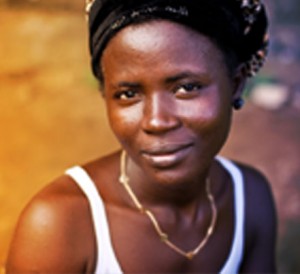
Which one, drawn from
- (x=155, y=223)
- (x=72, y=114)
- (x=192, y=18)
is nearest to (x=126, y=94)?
(x=192, y=18)

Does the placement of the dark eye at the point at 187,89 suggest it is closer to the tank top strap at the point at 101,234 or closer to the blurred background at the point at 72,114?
the tank top strap at the point at 101,234

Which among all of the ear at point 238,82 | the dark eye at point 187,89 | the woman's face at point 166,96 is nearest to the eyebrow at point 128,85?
the woman's face at point 166,96

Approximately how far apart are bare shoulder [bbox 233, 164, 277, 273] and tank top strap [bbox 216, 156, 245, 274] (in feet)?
0.07

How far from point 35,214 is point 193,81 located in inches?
22.7

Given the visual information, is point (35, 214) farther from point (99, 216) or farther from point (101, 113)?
point (101, 113)

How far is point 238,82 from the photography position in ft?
6.35

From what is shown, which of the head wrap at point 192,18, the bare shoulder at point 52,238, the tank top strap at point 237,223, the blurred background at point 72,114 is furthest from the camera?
the blurred background at point 72,114

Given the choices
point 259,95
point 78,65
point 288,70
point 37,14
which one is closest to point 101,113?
point 78,65

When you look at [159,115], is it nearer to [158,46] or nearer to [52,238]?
[158,46]

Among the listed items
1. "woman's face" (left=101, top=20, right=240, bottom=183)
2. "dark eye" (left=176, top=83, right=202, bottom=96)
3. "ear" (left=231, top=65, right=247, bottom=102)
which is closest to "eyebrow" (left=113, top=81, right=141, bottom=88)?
"woman's face" (left=101, top=20, right=240, bottom=183)

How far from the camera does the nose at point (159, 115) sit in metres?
1.66

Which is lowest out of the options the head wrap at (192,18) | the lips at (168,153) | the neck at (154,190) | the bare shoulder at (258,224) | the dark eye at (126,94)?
the bare shoulder at (258,224)

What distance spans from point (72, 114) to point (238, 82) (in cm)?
325

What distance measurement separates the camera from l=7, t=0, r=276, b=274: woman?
166 centimetres
